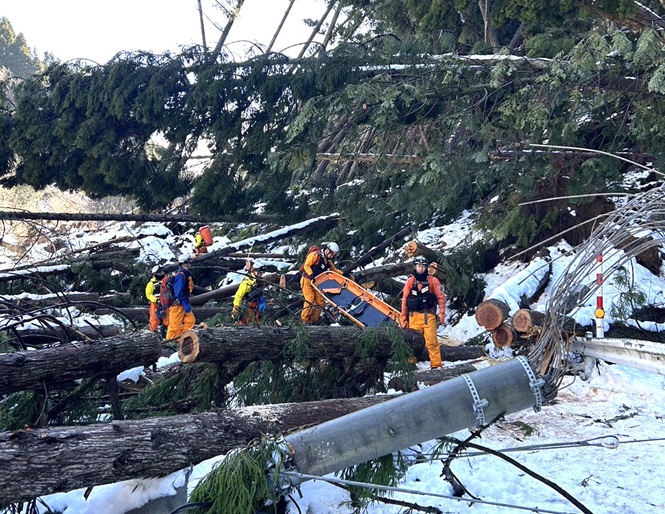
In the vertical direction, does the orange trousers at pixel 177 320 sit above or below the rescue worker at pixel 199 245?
below

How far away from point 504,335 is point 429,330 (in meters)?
0.97

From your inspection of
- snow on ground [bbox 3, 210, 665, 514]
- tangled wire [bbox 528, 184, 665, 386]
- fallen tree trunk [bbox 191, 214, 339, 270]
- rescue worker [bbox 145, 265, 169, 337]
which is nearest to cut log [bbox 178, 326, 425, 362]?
snow on ground [bbox 3, 210, 665, 514]

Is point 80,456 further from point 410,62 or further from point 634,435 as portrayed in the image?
point 410,62

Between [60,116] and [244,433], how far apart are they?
821 centimetres

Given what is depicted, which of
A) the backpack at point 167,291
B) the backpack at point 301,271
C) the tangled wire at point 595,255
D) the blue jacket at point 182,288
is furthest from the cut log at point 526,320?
the backpack at point 167,291

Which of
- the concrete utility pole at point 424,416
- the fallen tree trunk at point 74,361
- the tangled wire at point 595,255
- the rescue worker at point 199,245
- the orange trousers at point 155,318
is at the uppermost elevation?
the tangled wire at point 595,255

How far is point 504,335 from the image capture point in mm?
8508

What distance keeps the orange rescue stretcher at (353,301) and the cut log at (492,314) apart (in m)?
1.15

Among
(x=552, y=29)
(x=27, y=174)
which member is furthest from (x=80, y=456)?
(x=552, y=29)

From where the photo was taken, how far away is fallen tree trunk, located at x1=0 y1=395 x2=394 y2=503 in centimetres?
343

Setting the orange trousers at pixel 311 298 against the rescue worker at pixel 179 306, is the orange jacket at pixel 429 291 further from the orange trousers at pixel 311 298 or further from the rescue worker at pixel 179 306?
the rescue worker at pixel 179 306

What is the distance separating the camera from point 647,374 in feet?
24.1

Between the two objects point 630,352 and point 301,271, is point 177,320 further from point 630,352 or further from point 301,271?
point 630,352

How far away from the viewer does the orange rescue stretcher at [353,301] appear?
9359mm
